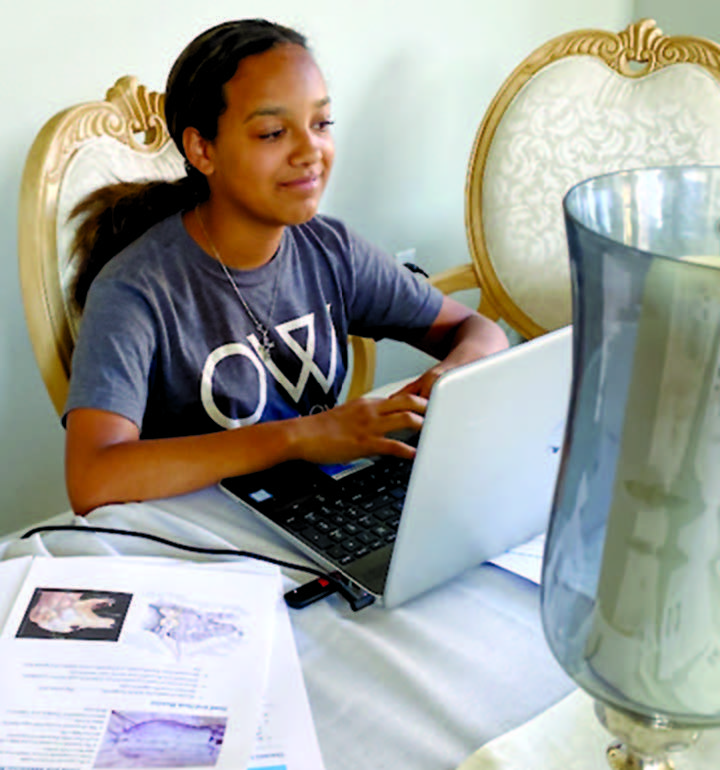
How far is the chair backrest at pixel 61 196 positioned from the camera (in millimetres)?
1335

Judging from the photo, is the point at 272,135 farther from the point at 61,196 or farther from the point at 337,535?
the point at 337,535

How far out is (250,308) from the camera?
1.39m

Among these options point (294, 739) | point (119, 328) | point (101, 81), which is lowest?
point (294, 739)

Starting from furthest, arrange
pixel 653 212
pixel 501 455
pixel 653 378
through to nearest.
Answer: pixel 501 455 < pixel 653 212 < pixel 653 378

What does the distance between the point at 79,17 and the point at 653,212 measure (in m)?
1.25

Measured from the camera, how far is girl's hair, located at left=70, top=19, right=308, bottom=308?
1.29 meters

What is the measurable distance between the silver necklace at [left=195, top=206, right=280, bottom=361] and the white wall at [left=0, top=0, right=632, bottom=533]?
407 mm

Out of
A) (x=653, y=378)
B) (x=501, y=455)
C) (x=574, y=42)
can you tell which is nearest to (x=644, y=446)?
(x=653, y=378)

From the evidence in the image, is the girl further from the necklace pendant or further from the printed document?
the printed document

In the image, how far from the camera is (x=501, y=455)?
2.81 ft

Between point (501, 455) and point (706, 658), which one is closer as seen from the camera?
point (706, 658)

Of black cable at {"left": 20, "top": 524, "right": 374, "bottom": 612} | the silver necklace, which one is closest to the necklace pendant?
the silver necklace

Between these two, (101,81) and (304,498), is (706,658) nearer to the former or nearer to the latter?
(304,498)

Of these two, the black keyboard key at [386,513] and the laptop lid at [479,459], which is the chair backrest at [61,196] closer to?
the black keyboard key at [386,513]
